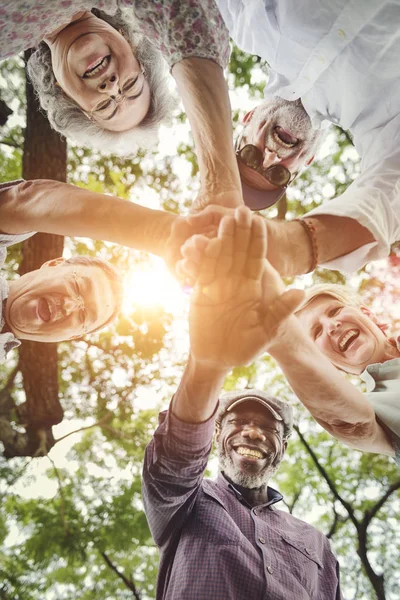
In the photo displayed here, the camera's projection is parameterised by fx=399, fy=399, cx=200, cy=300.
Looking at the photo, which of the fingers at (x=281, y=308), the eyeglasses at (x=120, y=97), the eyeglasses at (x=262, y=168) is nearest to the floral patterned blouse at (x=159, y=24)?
the eyeglasses at (x=120, y=97)

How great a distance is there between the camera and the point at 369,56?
2.14 meters

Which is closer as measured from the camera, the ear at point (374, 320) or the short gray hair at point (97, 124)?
the short gray hair at point (97, 124)

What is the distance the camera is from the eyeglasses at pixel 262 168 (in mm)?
2852

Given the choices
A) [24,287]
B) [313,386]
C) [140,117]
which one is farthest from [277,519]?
[140,117]

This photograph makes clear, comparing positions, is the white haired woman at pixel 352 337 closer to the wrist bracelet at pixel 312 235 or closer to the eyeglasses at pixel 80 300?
the wrist bracelet at pixel 312 235

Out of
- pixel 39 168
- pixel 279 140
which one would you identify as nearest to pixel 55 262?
A: pixel 39 168

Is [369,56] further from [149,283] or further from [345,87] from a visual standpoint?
[149,283]

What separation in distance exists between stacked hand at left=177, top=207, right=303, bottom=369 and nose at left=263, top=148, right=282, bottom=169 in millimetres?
1402

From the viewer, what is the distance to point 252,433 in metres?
3.05

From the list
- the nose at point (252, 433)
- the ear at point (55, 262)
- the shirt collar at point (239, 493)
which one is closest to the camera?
the shirt collar at point (239, 493)

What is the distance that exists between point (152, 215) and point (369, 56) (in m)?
1.47

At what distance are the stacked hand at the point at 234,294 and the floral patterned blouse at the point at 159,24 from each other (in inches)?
38.7

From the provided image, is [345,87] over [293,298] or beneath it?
over

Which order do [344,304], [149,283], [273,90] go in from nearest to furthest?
[273,90] → [344,304] → [149,283]
